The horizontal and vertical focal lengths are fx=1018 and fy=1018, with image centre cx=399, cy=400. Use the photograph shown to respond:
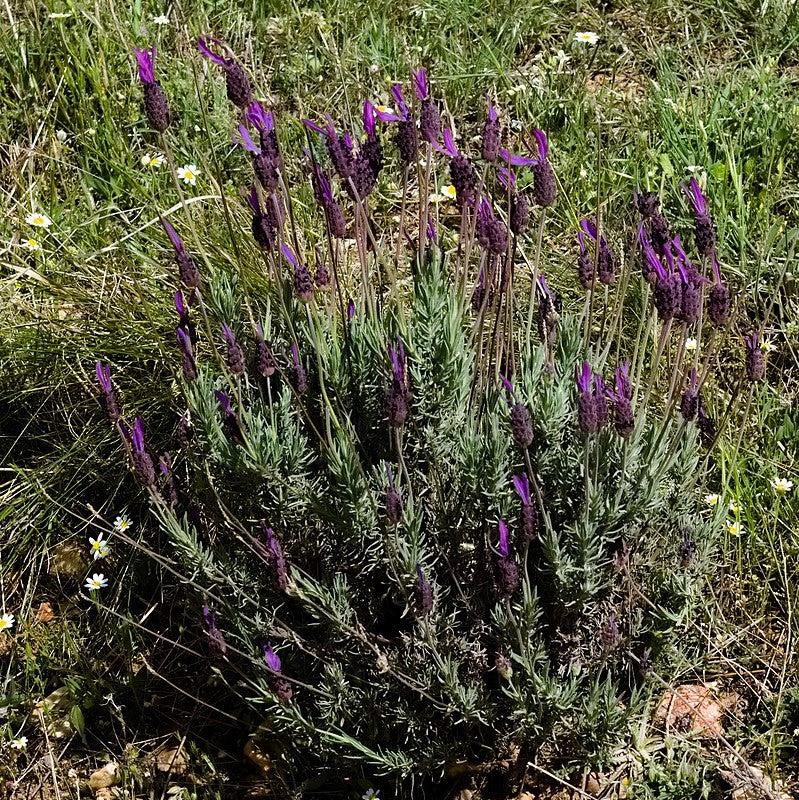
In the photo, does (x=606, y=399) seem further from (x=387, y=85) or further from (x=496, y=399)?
(x=387, y=85)

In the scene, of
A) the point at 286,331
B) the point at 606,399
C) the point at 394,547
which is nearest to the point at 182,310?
the point at 286,331

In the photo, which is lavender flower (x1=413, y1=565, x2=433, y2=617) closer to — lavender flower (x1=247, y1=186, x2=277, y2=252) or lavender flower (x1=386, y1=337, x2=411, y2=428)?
lavender flower (x1=386, y1=337, x2=411, y2=428)

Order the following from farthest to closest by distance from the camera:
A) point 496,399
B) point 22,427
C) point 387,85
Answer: point 387,85, point 22,427, point 496,399

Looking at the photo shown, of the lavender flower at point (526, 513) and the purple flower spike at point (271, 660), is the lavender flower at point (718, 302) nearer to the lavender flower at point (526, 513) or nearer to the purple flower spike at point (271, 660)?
the lavender flower at point (526, 513)

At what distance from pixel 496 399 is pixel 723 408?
0.97 meters

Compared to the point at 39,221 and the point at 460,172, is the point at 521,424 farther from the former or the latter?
the point at 39,221

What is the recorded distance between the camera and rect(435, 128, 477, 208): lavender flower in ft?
6.52

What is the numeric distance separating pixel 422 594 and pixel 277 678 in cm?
42

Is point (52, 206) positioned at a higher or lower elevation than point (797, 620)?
higher

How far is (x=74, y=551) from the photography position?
9.79ft

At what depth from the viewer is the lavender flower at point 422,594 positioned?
1939 millimetres

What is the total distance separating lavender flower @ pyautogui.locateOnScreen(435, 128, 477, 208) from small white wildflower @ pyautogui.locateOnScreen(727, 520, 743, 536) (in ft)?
3.60

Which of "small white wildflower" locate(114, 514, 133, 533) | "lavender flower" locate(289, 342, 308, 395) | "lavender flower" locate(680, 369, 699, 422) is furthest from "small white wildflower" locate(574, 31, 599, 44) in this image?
"small white wildflower" locate(114, 514, 133, 533)

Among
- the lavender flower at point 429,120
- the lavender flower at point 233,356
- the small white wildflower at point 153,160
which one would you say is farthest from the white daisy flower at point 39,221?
the lavender flower at point 429,120
